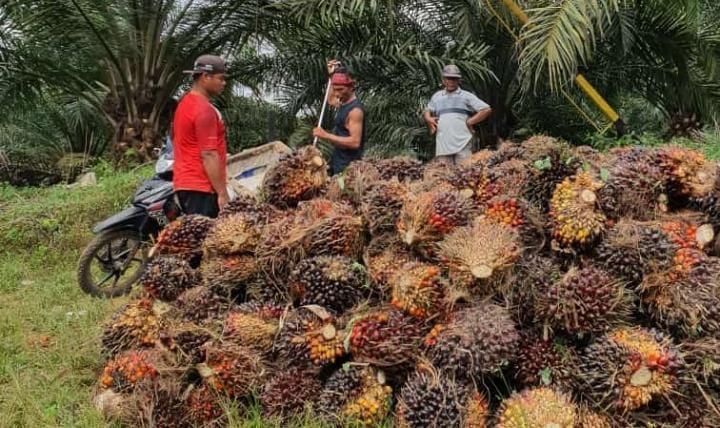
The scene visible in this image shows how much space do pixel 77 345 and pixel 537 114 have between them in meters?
7.10

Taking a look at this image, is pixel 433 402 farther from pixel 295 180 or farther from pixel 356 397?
pixel 295 180

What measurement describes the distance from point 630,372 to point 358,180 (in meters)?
1.26

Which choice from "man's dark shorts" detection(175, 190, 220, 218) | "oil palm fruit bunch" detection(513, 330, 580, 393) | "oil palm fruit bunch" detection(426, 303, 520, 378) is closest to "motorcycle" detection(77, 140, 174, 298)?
"man's dark shorts" detection(175, 190, 220, 218)

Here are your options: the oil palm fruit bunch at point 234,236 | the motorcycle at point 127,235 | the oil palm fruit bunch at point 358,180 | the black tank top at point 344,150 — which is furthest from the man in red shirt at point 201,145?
the oil palm fruit bunch at point 358,180

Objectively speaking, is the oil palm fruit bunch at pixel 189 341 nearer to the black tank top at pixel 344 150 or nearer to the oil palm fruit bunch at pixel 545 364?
the oil palm fruit bunch at pixel 545 364

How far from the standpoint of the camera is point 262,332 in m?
2.12

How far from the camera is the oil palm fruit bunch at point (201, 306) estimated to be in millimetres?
2273

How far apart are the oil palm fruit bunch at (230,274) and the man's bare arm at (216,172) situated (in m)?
1.10

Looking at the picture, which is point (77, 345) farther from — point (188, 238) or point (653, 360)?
point (653, 360)

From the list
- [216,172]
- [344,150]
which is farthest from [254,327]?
[344,150]

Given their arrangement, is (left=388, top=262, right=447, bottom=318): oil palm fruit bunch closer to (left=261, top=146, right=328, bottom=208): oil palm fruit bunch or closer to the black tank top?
(left=261, top=146, right=328, bottom=208): oil palm fruit bunch

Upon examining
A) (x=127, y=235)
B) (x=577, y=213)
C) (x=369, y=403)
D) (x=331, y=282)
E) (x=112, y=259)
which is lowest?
(x=112, y=259)

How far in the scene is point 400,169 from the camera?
2.73 metres

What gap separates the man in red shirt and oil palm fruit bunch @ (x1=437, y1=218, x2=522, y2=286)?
1775 millimetres
